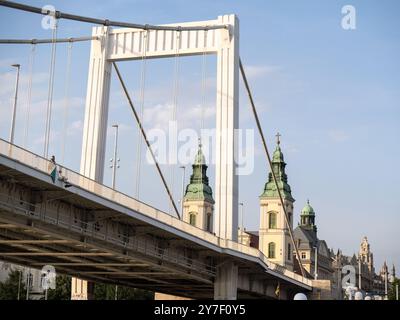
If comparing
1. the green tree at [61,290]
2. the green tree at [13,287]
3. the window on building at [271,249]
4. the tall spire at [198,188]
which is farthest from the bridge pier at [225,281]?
the window on building at [271,249]

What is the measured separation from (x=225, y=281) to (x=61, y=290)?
51767mm

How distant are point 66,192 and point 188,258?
20.2m

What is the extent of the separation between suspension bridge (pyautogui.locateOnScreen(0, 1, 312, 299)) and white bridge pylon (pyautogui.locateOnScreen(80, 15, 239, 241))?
78mm

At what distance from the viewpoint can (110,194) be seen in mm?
43875

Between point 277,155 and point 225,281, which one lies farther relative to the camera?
point 277,155

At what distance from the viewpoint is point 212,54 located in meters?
62.5

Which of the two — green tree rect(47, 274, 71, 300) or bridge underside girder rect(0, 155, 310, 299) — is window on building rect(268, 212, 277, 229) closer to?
green tree rect(47, 274, 71, 300)

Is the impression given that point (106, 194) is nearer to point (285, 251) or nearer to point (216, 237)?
point (216, 237)

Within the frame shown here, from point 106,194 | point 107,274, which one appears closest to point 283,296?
point 107,274

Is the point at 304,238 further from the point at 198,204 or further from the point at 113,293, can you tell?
the point at 113,293

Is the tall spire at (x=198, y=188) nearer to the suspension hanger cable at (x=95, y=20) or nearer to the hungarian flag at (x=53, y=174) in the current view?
the suspension hanger cable at (x=95, y=20)

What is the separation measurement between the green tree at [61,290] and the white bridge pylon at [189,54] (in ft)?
163

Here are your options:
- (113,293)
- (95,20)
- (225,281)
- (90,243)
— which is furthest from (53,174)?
(113,293)
